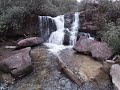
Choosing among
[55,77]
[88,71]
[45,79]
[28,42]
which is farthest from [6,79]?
[28,42]

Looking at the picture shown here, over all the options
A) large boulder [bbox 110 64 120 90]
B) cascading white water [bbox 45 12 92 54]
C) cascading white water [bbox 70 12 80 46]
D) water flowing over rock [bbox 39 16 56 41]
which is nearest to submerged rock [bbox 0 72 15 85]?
large boulder [bbox 110 64 120 90]

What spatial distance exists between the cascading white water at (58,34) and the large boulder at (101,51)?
330 cm

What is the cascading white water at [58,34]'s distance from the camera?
1160cm

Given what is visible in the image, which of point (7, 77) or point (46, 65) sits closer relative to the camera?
point (7, 77)

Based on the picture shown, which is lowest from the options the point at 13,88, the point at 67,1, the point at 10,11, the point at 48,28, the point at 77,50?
the point at 13,88

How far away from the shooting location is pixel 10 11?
35.7 ft

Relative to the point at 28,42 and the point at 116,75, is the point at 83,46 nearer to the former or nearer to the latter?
the point at 28,42

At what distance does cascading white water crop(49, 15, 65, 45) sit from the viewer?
457 inches

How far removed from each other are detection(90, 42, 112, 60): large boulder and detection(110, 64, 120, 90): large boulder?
168 cm

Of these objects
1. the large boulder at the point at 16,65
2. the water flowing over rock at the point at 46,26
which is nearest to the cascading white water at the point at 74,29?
the water flowing over rock at the point at 46,26

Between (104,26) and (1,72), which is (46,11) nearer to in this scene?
(104,26)

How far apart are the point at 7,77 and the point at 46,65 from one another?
1.91 metres

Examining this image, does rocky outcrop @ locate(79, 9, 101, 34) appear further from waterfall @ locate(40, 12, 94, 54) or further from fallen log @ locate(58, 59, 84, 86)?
fallen log @ locate(58, 59, 84, 86)

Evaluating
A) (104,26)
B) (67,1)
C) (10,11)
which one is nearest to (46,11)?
(10,11)
